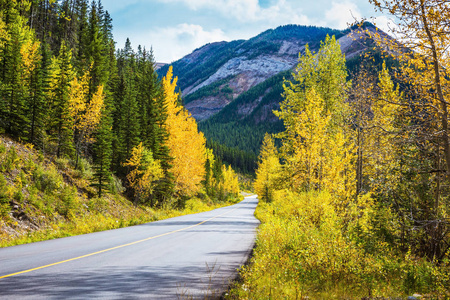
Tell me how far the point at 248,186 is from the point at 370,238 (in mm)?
137717

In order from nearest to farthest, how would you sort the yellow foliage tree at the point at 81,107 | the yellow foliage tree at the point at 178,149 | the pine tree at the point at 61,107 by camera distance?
the pine tree at the point at 61,107 → the yellow foliage tree at the point at 81,107 → the yellow foliage tree at the point at 178,149

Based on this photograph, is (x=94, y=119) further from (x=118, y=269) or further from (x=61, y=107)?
(x=118, y=269)

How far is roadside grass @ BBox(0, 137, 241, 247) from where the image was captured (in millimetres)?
11741

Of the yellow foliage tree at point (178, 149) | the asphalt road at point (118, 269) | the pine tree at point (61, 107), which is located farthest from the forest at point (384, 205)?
the pine tree at point (61, 107)

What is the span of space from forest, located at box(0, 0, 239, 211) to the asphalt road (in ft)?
19.8

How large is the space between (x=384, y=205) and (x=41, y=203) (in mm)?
15674

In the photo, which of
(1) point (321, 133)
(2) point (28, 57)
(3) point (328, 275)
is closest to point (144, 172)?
(2) point (28, 57)

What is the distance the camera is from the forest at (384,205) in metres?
5.80

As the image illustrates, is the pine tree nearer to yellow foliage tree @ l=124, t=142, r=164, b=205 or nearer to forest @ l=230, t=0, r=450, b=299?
yellow foliage tree @ l=124, t=142, r=164, b=205

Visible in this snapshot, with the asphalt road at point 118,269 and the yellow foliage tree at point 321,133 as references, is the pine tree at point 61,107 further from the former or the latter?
the yellow foliage tree at point 321,133

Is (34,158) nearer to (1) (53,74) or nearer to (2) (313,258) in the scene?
(1) (53,74)

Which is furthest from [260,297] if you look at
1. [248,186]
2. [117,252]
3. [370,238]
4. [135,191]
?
[248,186]

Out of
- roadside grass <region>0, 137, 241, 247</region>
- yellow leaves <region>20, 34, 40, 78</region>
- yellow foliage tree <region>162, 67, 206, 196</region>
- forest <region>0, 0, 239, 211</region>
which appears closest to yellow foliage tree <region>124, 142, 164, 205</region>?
A: forest <region>0, 0, 239, 211</region>

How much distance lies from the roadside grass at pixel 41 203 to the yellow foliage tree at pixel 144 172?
480cm
